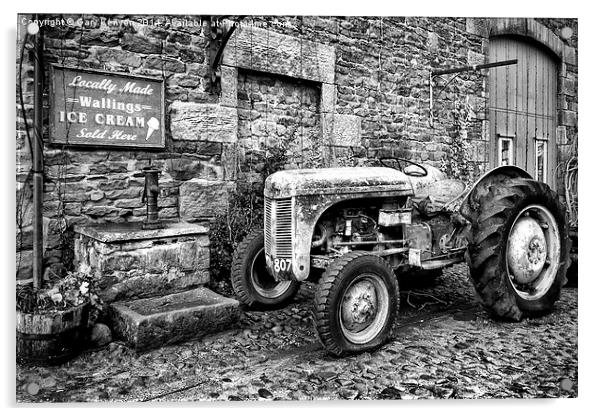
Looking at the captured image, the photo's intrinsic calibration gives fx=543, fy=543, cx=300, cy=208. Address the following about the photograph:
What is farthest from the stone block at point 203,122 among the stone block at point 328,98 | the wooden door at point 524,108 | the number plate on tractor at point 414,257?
the wooden door at point 524,108

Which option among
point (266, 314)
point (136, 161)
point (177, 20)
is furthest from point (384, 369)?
point (177, 20)

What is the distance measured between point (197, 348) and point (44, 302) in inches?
35.6

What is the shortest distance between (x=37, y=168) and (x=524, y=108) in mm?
3855

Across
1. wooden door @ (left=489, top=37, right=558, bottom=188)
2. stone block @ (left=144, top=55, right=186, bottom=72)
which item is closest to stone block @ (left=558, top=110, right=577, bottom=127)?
wooden door @ (left=489, top=37, right=558, bottom=188)

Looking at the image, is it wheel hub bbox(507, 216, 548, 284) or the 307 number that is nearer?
the 307 number

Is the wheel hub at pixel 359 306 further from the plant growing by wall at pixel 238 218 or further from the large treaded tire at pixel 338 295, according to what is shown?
the plant growing by wall at pixel 238 218

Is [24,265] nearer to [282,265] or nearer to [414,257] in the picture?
[282,265]

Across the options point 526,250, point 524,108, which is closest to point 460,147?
point 524,108

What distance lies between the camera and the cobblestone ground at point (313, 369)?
291 cm

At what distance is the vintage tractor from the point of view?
3.16 meters

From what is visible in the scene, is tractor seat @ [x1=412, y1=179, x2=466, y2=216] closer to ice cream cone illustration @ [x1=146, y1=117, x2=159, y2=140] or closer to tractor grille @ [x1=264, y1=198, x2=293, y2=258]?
tractor grille @ [x1=264, y1=198, x2=293, y2=258]

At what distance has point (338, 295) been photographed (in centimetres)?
298

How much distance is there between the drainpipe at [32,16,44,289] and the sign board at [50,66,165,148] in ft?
0.39

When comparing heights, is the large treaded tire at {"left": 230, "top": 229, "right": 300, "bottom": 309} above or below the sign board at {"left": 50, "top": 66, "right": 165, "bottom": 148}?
below
